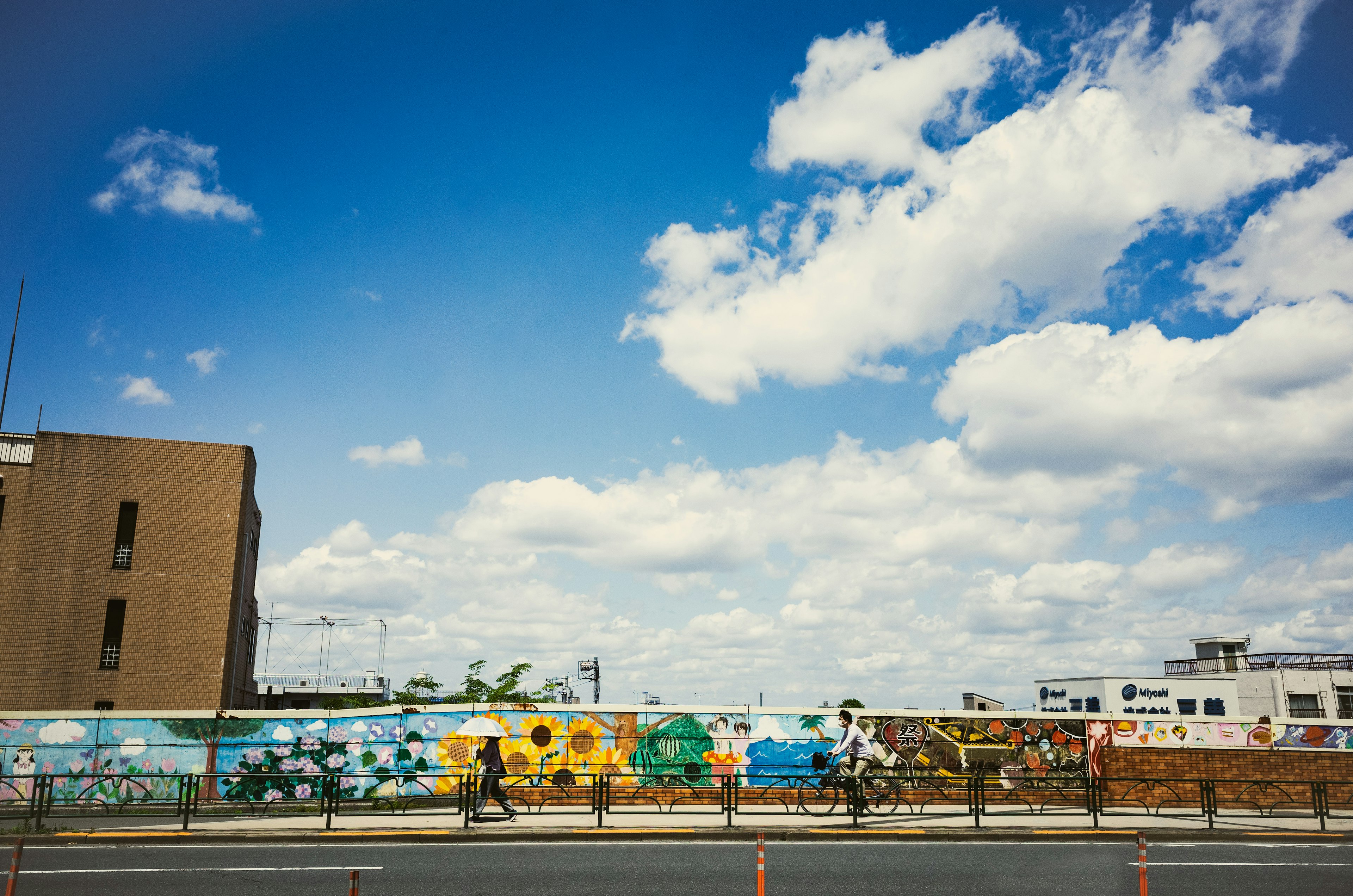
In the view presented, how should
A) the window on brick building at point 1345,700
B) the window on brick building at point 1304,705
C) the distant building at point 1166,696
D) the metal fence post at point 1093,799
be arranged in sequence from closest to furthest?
1. the metal fence post at point 1093,799
2. the window on brick building at point 1345,700
3. the window on brick building at point 1304,705
4. the distant building at point 1166,696

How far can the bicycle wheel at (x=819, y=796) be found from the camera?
1883cm

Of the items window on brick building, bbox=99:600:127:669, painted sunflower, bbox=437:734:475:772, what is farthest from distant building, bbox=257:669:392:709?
painted sunflower, bbox=437:734:475:772

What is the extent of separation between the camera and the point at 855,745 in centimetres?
1834

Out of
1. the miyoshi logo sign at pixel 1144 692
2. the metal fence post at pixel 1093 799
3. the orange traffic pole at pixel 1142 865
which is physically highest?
the miyoshi logo sign at pixel 1144 692

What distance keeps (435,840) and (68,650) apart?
1008 inches

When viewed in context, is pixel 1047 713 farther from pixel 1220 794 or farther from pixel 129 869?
pixel 129 869

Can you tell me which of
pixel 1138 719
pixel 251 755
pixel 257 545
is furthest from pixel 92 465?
pixel 1138 719

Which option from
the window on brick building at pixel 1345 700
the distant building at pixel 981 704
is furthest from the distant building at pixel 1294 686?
the distant building at pixel 981 704

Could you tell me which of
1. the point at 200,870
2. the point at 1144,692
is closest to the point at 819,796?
the point at 200,870

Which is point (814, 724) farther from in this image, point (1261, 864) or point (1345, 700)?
point (1345, 700)

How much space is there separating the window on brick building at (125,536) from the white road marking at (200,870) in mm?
25278

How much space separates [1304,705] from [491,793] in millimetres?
54476

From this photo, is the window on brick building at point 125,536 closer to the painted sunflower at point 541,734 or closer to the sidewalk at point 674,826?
the sidewalk at point 674,826

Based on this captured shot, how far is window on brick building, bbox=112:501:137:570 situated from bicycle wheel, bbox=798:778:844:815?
28097mm
